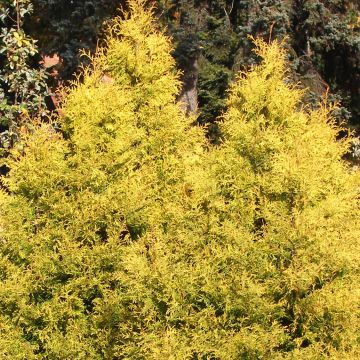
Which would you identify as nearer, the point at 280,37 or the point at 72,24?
the point at 280,37

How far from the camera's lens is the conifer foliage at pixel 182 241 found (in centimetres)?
756

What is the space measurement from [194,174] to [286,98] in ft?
5.69

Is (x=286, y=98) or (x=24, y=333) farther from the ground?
(x=286, y=98)

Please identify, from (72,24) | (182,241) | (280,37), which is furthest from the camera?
(72,24)

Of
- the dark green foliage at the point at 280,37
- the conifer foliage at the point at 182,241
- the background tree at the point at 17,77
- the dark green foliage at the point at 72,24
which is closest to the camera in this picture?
the conifer foliage at the point at 182,241

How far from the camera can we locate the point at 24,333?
8.73 m

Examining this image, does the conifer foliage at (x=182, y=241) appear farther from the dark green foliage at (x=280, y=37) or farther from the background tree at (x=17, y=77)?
the dark green foliage at (x=280, y=37)

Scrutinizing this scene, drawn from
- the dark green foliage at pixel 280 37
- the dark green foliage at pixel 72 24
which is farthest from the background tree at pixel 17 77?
the dark green foliage at pixel 280 37

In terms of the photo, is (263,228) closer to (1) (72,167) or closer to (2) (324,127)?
(2) (324,127)

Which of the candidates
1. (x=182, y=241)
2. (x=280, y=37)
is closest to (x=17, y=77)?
(x=280, y=37)

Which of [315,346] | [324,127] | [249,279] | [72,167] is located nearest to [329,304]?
[315,346]

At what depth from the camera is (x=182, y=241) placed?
834 centimetres

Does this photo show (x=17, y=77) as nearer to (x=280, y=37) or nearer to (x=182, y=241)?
(x=280, y=37)

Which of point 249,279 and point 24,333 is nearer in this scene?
point 249,279
